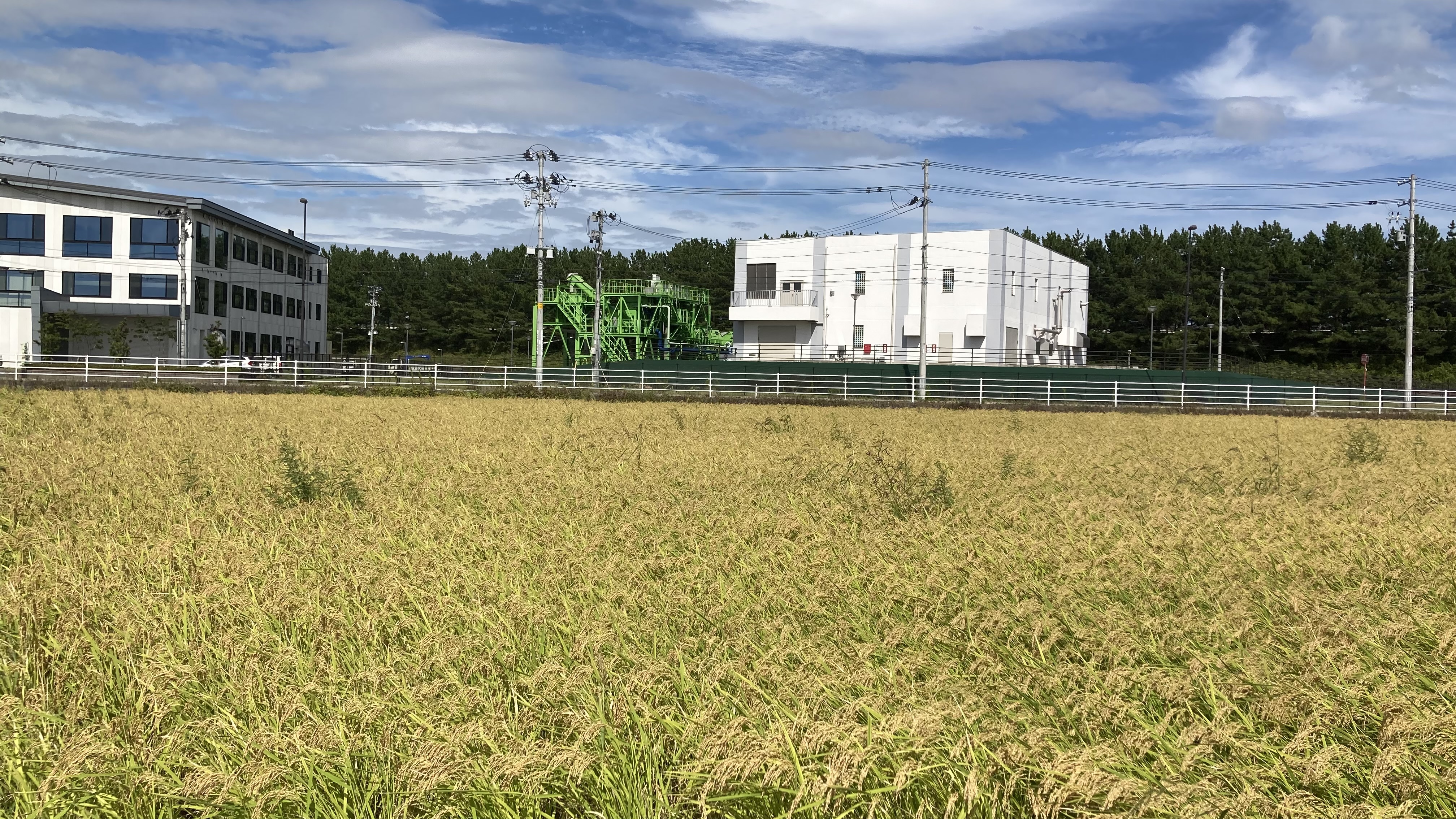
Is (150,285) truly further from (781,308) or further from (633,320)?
(781,308)

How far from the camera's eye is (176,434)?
1489cm

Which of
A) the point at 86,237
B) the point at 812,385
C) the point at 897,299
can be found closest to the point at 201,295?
the point at 86,237

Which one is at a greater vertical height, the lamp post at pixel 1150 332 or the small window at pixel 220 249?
the small window at pixel 220 249

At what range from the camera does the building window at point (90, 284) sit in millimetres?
53938

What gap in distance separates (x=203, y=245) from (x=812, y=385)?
36.7m

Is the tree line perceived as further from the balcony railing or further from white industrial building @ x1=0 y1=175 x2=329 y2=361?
white industrial building @ x1=0 y1=175 x2=329 y2=361

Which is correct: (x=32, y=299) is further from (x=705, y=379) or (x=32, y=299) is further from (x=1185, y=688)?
(x=1185, y=688)

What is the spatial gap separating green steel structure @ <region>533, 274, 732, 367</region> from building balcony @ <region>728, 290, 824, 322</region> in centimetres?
359

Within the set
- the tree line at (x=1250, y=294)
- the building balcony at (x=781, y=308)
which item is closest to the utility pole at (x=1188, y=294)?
the tree line at (x=1250, y=294)

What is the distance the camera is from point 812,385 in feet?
131

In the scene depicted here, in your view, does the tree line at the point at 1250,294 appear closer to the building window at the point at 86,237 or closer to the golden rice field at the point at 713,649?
the building window at the point at 86,237

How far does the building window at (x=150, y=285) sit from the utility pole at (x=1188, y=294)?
165 ft

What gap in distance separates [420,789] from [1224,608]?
432 centimetres

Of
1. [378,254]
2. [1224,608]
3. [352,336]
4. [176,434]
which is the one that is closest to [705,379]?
[176,434]
